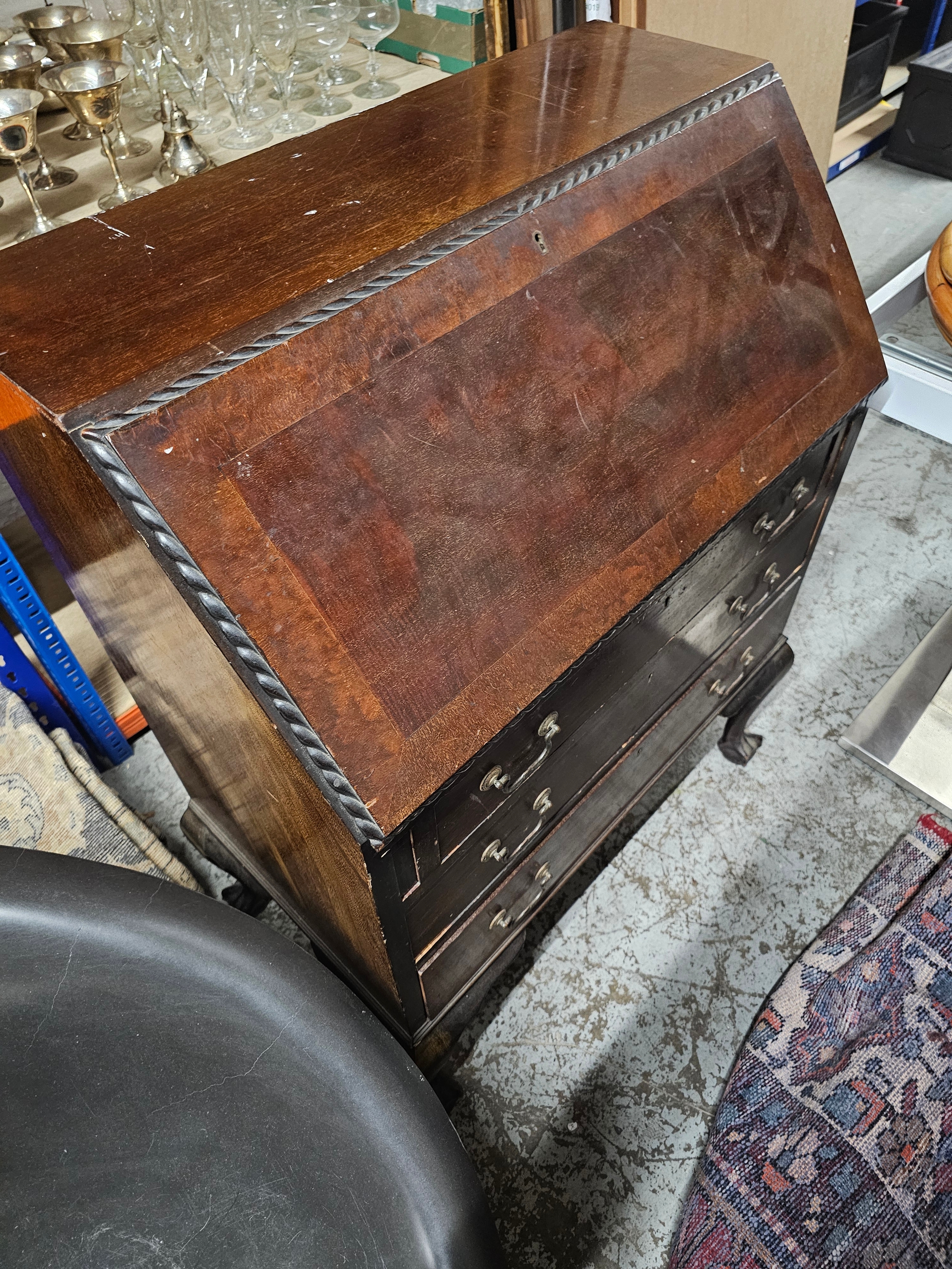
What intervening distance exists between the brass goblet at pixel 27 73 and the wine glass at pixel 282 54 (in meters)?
0.33

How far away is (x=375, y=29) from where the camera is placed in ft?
4.95

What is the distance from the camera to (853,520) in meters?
2.29

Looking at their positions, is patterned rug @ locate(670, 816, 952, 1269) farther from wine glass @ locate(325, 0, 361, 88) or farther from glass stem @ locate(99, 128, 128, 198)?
wine glass @ locate(325, 0, 361, 88)

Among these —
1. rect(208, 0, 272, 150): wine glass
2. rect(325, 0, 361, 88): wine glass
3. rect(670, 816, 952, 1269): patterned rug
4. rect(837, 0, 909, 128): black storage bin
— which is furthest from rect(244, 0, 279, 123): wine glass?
rect(837, 0, 909, 128): black storage bin

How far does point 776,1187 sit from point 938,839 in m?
0.70

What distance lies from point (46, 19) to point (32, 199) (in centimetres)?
50

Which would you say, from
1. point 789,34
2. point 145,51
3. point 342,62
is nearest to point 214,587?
point 145,51

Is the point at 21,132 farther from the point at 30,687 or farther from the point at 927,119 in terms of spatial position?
the point at 927,119

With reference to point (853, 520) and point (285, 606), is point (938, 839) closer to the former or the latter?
point (853, 520)

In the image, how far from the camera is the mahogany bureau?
2.45 feet

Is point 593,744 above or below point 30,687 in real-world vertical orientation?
above

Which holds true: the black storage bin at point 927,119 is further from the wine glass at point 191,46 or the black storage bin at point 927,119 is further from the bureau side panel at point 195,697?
the bureau side panel at point 195,697

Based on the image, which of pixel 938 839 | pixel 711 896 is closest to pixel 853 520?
pixel 938 839

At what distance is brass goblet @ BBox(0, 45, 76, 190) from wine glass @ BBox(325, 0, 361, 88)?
484 millimetres
